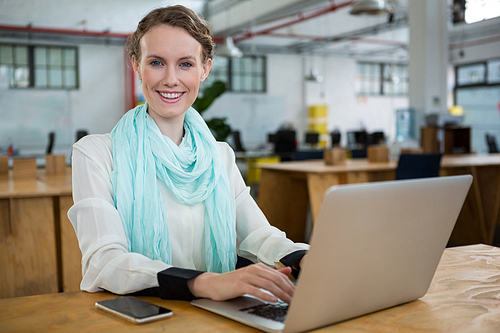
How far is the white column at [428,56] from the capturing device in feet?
23.9

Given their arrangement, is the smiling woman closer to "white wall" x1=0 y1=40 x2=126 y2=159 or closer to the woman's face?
the woman's face

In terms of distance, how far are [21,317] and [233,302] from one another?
1.32 ft

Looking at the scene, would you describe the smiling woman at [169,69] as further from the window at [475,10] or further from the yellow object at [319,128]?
the yellow object at [319,128]

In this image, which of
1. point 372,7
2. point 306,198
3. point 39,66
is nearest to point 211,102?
point 306,198

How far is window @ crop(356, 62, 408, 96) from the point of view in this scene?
53.7 feet

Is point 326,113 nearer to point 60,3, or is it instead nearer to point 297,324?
point 60,3

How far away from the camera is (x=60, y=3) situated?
32.7 ft

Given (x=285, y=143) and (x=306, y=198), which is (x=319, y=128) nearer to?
(x=285, y=143)

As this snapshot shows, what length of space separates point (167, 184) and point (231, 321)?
1.95 feet

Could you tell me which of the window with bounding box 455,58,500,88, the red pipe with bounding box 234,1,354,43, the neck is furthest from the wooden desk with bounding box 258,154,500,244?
the window with bounding box 455,58,500,88

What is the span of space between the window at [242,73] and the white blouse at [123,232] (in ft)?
42.2

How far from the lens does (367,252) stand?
0.79m

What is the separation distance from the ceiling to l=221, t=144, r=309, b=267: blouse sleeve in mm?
7745

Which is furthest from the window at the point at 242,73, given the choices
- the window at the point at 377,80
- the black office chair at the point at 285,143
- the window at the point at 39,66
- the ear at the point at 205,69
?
the ear at the point at 205,69
